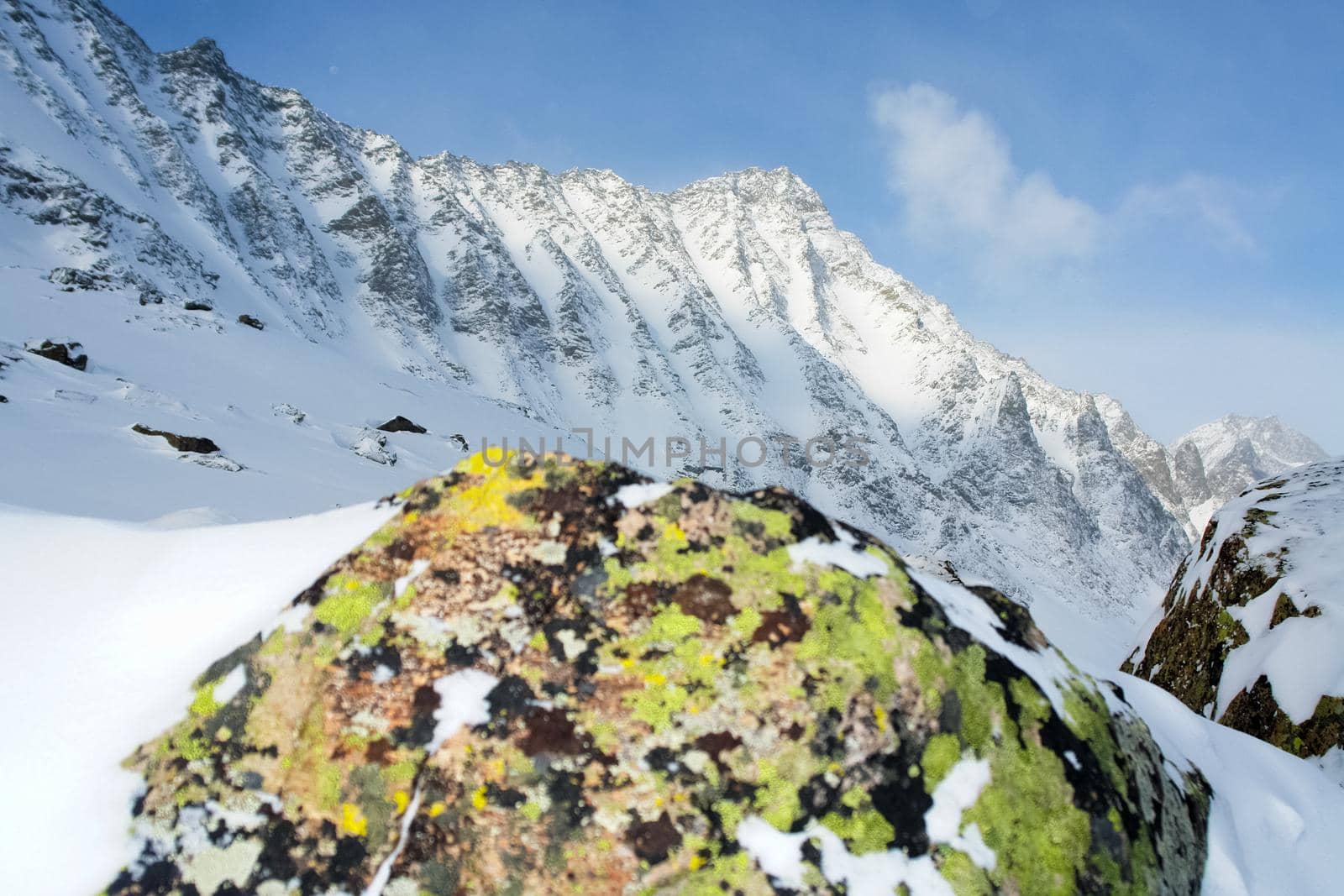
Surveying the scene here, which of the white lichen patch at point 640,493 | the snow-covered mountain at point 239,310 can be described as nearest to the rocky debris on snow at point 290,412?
the snow-covered mountain at point 239,310

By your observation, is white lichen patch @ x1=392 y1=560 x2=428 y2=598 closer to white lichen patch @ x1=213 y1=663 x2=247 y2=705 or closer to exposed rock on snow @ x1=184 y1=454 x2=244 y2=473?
white lichen patch @ x1=213 y1=663 x2=247 y2=705

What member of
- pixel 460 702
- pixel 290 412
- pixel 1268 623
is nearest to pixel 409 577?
pixel 460 702

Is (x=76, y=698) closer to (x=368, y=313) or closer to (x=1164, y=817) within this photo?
(x=1164, y=817)

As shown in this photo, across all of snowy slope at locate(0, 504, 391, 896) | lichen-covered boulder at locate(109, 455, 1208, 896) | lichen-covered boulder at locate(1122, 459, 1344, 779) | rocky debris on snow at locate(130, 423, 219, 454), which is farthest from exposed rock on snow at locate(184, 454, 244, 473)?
lichen-covered boulder at locate(1122, 459, 1344, 779)

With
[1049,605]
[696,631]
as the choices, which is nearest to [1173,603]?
[696,631]

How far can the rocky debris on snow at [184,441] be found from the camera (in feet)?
47.6

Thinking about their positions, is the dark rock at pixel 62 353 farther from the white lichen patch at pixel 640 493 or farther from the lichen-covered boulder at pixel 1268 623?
the lichen-covered boulder at pixel 1268 623

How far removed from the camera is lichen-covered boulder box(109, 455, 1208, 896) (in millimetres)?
3246

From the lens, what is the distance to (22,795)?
3.28m

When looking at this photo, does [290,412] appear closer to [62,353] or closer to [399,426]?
[399,426]

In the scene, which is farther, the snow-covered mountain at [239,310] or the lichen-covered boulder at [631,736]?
the snow-covered mountain at [239,310]

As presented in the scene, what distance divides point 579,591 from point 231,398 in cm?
2567

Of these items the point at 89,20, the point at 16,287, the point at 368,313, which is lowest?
the point at 16,287

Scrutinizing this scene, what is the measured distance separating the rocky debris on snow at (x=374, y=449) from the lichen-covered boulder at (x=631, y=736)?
2076cm
